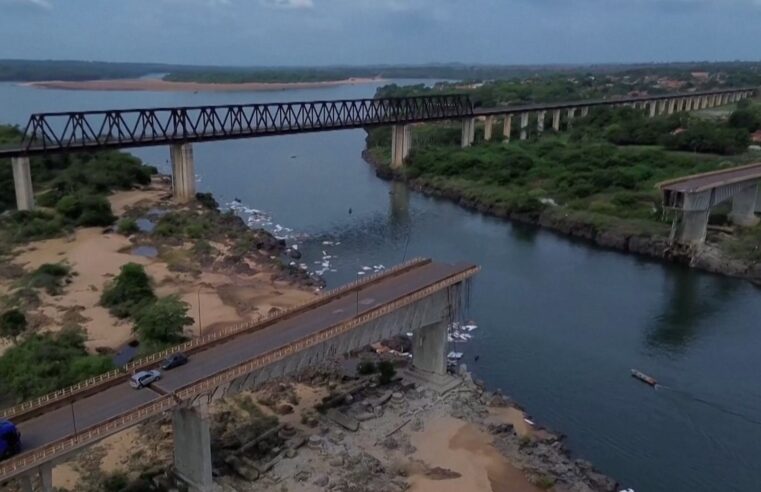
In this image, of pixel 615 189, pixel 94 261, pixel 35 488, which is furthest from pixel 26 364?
pixel 615 189

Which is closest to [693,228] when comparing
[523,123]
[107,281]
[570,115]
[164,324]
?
[164,324]

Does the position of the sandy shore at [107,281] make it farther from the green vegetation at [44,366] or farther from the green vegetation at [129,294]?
the green vegetation at [44,366]

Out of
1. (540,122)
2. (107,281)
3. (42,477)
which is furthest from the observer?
(540,122)

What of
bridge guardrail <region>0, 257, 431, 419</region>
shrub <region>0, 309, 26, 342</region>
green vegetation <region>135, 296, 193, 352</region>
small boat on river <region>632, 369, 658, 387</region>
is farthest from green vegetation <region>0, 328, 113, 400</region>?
small boat on river <region>632, 369, 658, 387</region>

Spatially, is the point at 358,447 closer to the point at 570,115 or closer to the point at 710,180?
the point at 710,180

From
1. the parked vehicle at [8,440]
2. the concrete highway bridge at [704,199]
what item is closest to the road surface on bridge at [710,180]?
the concrete highway bridge at [704,199]
